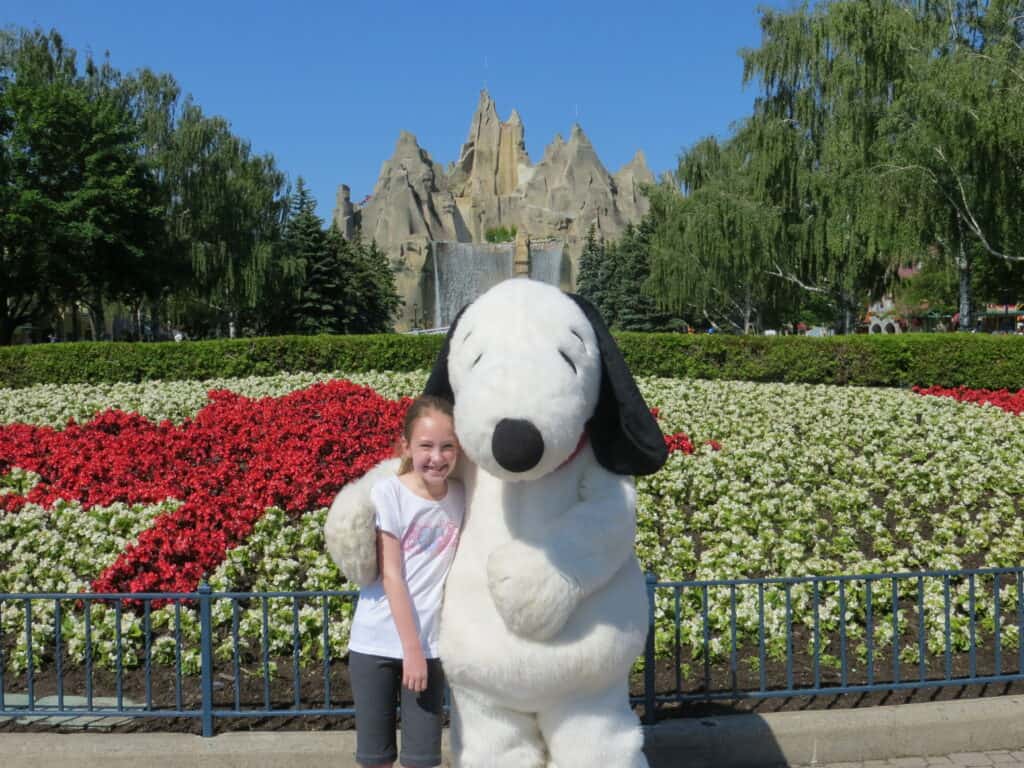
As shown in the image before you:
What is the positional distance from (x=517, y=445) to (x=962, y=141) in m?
20.3

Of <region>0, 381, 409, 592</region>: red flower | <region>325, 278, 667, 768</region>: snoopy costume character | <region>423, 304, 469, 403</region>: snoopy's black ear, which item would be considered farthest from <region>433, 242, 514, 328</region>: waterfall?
<region>325, 278, 667, 768</region>: snoopy costume character

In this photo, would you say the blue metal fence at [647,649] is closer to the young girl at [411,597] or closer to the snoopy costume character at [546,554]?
the young girl at [411,597]

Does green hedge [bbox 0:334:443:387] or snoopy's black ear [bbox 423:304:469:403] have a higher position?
green hedge [bbox 0:334:443:387]

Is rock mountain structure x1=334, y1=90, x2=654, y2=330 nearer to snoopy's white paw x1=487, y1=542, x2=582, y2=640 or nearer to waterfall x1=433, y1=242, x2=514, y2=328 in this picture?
waterfall x1=433, y1=242, x2=514, y2=328

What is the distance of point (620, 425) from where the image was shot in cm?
253

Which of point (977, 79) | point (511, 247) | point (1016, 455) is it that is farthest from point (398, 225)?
point (1016, 455)

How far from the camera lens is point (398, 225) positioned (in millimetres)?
82438

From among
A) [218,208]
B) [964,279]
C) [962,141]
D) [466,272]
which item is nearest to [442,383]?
[962,141]

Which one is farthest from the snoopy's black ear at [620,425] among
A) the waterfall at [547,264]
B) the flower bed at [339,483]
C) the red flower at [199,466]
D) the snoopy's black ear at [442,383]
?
the waterfall at [547,264]

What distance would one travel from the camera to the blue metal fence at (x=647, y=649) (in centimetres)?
404

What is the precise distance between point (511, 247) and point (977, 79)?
49265 millimetres

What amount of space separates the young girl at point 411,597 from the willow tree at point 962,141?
1937 centimetres

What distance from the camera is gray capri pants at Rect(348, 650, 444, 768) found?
107 inches

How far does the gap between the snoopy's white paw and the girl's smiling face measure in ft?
1.08
